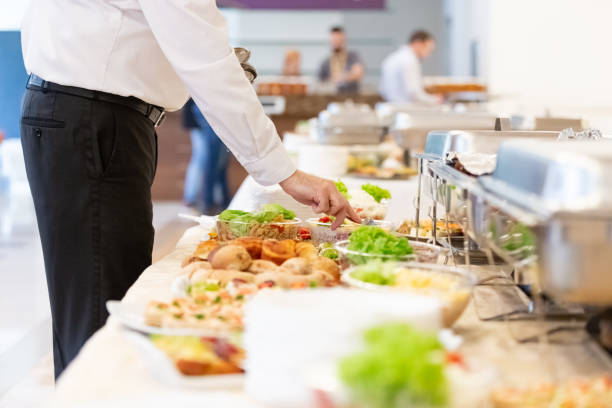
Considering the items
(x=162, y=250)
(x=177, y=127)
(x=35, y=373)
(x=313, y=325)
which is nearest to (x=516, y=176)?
(x=313, y=325)

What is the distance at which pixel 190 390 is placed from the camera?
0.90 m

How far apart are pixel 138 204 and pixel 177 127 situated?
6.22m

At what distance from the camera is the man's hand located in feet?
5.27

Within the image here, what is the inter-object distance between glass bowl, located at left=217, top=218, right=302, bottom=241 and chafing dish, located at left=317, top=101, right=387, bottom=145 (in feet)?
7.47

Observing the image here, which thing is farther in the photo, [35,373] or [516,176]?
[35,373]

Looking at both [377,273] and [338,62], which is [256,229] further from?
[338,62]

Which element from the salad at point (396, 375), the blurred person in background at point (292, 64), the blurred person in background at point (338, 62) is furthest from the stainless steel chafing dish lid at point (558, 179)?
the blurred person in background at point (292, 64)

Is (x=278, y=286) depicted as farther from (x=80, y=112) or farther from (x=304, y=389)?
(x=80, y=112)

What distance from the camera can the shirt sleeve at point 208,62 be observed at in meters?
1.53

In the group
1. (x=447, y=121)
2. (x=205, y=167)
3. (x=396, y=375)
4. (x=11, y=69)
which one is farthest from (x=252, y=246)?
(x=205, y=167)

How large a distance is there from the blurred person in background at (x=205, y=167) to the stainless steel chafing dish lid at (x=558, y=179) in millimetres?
6078

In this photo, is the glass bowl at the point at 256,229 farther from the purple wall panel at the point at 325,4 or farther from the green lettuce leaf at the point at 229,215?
the purple wall panel at the point at 325,4

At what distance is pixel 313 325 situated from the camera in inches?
32.0

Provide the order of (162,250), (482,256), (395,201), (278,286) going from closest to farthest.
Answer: (278,286), (482,256), (395,201), (162,250)
